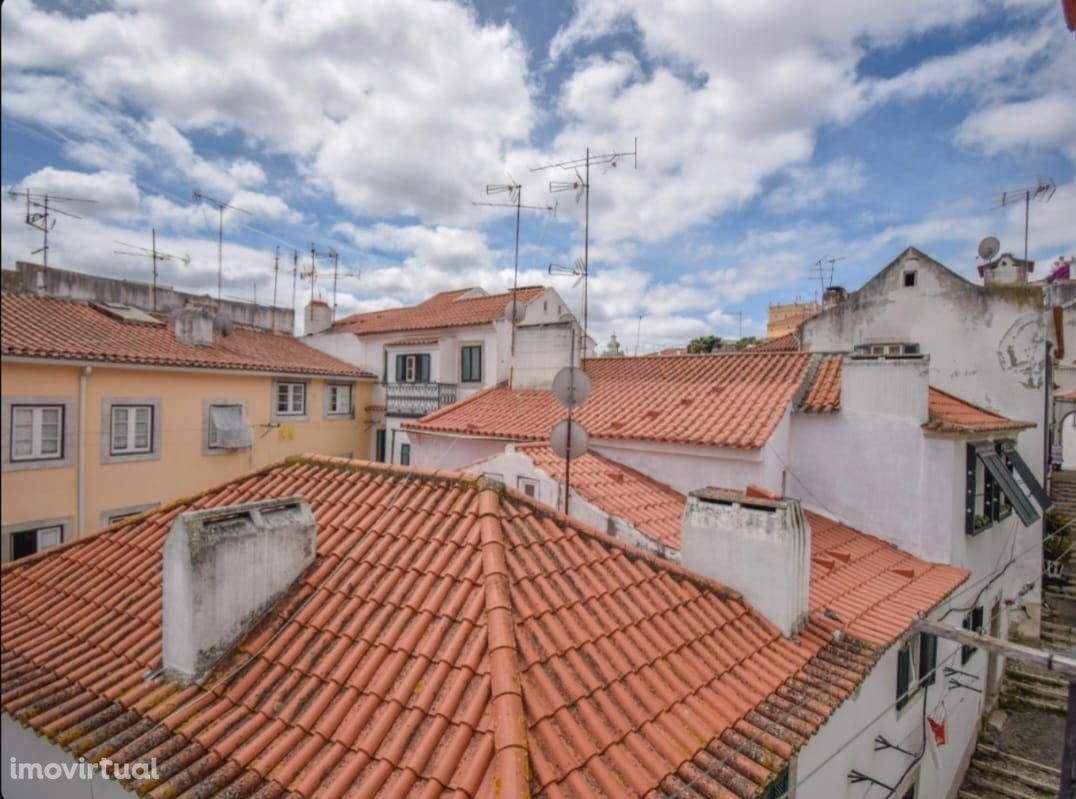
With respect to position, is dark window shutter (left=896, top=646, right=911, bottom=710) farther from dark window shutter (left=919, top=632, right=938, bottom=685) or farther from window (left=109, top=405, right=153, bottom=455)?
window (left=109, top=405, right=153, bottom=455)

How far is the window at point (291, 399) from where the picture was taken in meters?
20.5

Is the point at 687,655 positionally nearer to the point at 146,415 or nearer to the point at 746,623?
the point at 746,623

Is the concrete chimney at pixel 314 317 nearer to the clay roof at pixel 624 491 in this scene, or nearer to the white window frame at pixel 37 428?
the white window frame at pixel 37 428

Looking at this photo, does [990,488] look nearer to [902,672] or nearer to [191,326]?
[902,672]

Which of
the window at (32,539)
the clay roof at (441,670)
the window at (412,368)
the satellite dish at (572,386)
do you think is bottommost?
the window at (32,539)

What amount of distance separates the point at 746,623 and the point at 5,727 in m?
6.83

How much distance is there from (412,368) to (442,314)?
2.82 meters

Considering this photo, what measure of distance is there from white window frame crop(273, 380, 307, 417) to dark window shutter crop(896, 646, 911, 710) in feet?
63.7

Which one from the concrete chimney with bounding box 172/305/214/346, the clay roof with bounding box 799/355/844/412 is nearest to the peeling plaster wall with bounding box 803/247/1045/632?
the clay roof with bounding box 799/355/844/412

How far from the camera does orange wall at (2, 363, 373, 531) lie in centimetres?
1338

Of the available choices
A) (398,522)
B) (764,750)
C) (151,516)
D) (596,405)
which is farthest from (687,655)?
(596,405)

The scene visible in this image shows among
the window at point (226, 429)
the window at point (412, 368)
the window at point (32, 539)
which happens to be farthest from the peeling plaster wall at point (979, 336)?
the window at point (32, 539)

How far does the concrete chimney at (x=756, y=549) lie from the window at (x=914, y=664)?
10.9ft

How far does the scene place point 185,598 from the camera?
433 centimetres
